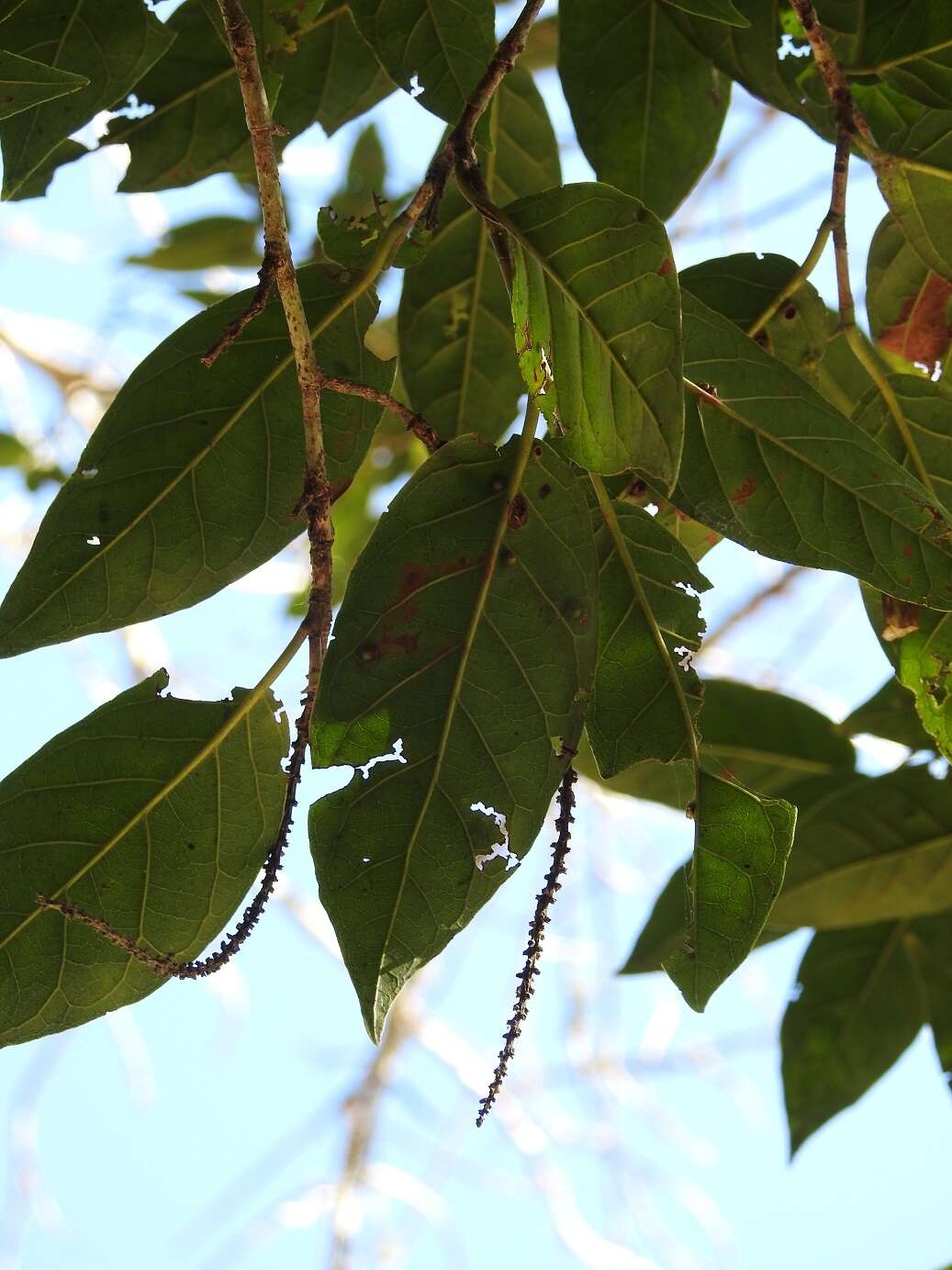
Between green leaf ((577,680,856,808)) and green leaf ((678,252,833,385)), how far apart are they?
23.3 inches

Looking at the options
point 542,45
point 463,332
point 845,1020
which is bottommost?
point 845,1020

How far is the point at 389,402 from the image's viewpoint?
0.78 m

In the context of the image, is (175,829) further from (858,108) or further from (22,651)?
(858,108)

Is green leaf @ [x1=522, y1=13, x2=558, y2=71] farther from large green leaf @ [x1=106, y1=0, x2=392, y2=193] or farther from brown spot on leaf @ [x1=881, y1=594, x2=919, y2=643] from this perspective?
brown spot on leaf @ [x1=881, y1=594, x2=919, y2=643]

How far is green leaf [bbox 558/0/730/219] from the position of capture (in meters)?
1.04

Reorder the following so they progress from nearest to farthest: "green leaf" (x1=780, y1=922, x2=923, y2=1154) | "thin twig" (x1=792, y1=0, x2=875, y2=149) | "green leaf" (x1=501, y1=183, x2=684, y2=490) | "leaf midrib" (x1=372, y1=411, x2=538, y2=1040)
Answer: "green leaf" (x1=501, y1=183, x2=684, y2=490), "leaf midrib" (x1=372, y1=411, x2=538, y2=1040), "thin twig" (x1=792, y1=0, x2=875, y2=149), "green leaf" (x1=780, y1=922, x2=923, y2=1154)

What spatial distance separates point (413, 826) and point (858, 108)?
621 millimetres

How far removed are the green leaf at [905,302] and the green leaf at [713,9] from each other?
0.24 metres

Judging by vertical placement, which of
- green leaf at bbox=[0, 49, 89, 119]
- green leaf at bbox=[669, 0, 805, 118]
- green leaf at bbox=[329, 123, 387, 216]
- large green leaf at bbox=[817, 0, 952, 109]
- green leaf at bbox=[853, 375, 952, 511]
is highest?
green leaf at bbox=[329, 123, 387, 216]

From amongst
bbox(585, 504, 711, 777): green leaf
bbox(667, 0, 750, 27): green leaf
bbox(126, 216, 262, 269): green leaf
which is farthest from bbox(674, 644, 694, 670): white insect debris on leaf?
bbox(126, 216, 262, 269): green leaf

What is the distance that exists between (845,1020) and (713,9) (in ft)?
3.49

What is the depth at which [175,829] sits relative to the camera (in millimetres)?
834

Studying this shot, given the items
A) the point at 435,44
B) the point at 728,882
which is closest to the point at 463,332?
the point at 435,44

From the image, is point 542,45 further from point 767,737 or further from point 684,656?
point 684,656
